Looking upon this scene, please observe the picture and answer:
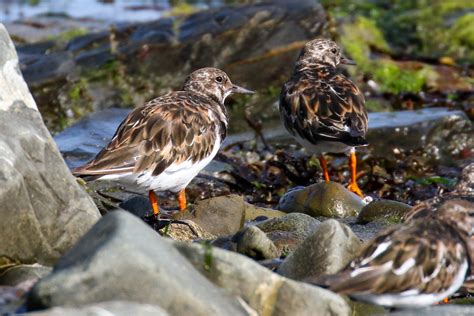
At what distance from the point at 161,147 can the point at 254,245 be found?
4.54ft

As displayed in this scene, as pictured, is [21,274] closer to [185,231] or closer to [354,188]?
[185,231]

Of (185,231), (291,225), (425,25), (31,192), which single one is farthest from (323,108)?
(425,25)

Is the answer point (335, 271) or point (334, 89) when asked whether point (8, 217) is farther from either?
point (334, 89)

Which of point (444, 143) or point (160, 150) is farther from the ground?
point (160, 150)

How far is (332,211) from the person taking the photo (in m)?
5.95

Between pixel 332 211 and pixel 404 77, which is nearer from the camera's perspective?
pixel 332 211

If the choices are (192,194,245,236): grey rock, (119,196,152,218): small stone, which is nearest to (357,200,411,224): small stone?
(192,194,245,236): grey rock

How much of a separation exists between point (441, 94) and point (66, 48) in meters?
4.02

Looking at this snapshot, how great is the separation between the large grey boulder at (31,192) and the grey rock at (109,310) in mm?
1005

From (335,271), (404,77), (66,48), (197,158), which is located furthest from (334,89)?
(66,48)

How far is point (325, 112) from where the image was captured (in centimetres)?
644

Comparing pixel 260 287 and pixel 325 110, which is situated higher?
pixel 260 287

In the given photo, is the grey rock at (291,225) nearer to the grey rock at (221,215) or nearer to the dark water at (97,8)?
the grey rock at (221,215)

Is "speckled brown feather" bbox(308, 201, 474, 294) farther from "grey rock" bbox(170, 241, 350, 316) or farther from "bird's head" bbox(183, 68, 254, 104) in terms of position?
"bird's head" bbox(183, 68, 254, 104)
